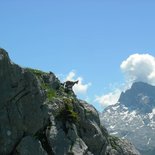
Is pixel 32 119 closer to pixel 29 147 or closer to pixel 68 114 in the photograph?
pixel 29 147

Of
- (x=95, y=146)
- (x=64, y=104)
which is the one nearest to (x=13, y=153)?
(x=64, y=104)

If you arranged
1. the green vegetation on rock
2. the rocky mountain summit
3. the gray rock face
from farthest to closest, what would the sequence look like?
the green vegetation on rock → the rocky mountain summit → the gray rock face

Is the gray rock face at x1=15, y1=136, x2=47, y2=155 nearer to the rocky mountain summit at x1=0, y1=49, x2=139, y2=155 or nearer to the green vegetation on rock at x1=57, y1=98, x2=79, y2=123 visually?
the rocky mountain summit at x1=0, y1=49, x2=139, y2=155

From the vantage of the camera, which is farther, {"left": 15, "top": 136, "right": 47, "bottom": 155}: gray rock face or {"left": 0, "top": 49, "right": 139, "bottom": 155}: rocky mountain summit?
{"left": 0, "top": 49, "right": 139, "bottom": 155}: rocky mountain summit

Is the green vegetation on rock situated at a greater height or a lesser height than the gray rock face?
greater

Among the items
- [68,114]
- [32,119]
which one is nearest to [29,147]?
[32,119]

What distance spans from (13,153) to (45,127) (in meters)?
6.10

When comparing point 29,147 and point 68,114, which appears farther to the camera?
point 68,114

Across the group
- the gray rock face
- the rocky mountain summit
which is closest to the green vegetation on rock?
the rocky mountain summit

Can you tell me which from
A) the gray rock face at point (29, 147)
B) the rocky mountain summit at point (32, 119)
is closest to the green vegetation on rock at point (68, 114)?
the rocky mountain summit at point (32, 119)

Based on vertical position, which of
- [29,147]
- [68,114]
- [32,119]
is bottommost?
[29,147]

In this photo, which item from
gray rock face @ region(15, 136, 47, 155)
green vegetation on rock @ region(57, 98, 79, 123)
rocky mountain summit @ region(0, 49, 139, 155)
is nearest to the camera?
→ gray rock face @ region(15, 136, 47, 155)

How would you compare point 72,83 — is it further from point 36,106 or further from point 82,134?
point 36,106

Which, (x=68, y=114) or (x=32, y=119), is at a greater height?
(x=68, y=114)
